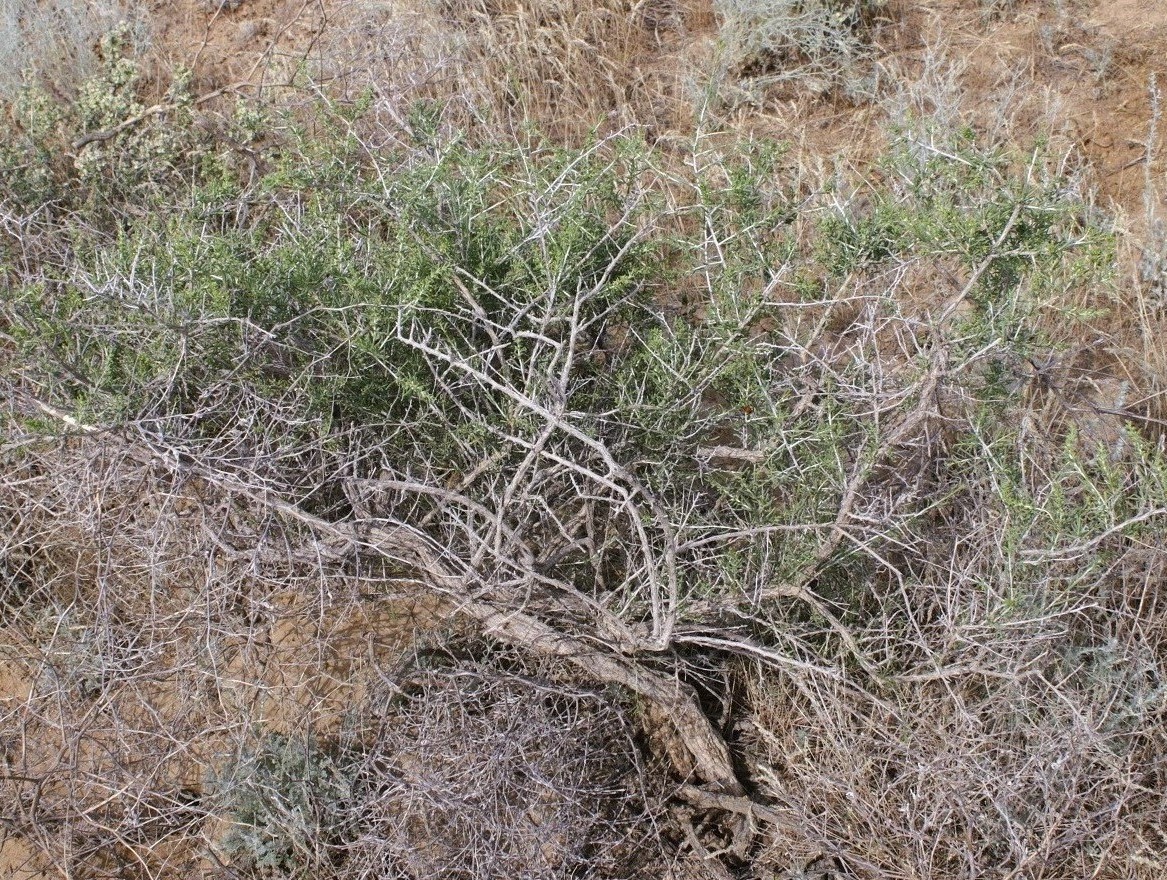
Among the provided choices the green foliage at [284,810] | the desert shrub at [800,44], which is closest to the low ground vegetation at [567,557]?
the green foliage at [284,810]

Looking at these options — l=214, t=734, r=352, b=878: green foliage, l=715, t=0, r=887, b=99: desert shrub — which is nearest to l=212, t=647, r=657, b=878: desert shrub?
l=214, t=734, r=352, b=878: green foliage

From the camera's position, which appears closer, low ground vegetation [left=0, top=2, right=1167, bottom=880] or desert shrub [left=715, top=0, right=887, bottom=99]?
low ground vegetation [left=0, top=2, right=1167, bottom=880]

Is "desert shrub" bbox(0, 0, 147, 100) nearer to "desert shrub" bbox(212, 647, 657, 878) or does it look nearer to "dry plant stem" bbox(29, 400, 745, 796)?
"dry plant stem" bbox(29, 400, 745, 796)

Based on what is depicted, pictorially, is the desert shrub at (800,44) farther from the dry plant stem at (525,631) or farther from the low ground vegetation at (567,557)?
the dry plant stem at (525,631)

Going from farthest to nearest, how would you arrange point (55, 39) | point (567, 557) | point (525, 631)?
point (55, 39) → point (567, 557) → point (525, 631)

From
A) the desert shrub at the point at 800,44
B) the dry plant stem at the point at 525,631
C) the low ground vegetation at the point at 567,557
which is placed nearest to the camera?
the low ground vegetation at the point at 567,557

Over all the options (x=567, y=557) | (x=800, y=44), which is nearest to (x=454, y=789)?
(x=567, y=557)

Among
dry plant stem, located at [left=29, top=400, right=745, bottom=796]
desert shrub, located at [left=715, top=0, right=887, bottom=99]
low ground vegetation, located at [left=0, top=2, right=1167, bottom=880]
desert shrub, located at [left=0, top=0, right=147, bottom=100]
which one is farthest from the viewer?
desert shrub, located at [left=0, top=0, right=147, bottom=100]

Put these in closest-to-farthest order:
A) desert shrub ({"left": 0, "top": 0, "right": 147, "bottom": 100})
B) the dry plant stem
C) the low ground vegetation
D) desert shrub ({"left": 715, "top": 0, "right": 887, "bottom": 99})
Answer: the low ground vegetation, the dry plant stem, desert shrub ({"left": 715, "top": 0, "right": 887, "bottom": 99}), desert shrub ({"left": 0, "top": 0, "right": 147, "bottom": 100})

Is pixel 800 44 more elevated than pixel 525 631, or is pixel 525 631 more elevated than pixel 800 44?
pixel 800 44

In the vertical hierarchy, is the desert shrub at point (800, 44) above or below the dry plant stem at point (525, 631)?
above

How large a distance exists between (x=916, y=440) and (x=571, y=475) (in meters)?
0.89

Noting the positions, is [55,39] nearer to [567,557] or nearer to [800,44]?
[800,44]

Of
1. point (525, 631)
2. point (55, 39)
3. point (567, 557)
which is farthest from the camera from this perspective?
point (55, 39)
